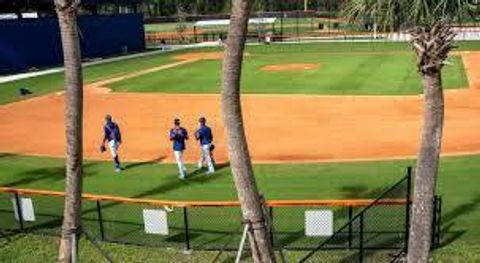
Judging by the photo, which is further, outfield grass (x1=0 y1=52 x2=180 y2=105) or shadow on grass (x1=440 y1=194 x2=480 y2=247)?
outfield grass (x1=0 y1=52 x2=180 y2=105)

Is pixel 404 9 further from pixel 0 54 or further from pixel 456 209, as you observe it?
pixel 0 54

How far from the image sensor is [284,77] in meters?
43.8

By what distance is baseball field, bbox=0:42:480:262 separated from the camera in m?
18.4

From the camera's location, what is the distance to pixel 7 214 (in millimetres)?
16562

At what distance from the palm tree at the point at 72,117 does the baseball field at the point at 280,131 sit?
7.89 feet

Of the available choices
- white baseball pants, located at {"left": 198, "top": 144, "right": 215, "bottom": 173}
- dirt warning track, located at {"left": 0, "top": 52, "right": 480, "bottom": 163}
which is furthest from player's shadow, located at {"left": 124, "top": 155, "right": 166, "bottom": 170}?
white baseball pants, located at {"left": 198, "top": 144, "right": 215, "bottom": 173}

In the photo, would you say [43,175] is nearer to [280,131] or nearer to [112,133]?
[112,133]

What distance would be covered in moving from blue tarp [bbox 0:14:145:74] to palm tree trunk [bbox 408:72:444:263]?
39437 mm

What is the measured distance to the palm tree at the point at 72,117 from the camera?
11.4 m

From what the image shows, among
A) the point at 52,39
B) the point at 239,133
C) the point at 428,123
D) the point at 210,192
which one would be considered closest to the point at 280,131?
the point at 210,192

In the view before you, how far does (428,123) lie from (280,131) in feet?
58.7

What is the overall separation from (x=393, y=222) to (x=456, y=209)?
255 centimetres

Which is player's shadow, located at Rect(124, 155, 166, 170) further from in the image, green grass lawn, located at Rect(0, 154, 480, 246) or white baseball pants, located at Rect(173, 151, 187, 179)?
white baseball pants, located at Rect(173, 151, 187, 179)

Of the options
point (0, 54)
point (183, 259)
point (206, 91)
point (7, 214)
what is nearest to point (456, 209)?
point (183, 259)
